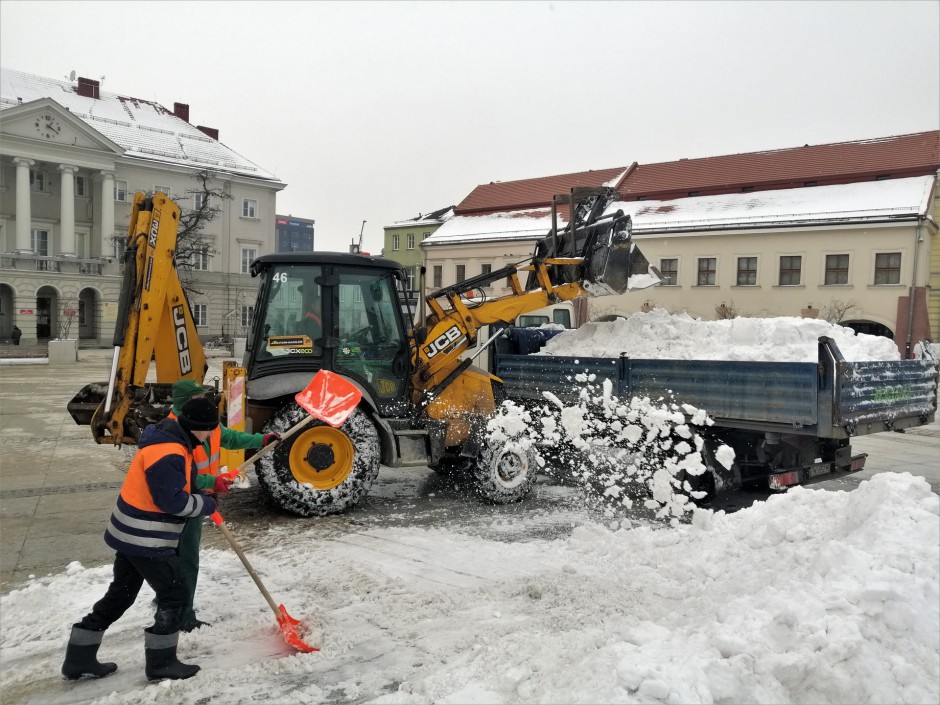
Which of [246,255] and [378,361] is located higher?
[246,255]

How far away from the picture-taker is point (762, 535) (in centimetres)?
436

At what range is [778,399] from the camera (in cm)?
573

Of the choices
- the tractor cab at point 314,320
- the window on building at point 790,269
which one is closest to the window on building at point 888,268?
the window on building at point 790,269

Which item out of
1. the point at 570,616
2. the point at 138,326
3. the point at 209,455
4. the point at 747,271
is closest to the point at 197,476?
the point at 209,455

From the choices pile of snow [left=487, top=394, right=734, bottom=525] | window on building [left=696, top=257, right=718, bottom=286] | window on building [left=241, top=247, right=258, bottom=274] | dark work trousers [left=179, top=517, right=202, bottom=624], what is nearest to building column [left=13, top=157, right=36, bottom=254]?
window on building [left=241, top=247, right=258, bottom=274]

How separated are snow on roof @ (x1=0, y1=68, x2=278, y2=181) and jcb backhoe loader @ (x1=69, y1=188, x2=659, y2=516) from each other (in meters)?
34.9

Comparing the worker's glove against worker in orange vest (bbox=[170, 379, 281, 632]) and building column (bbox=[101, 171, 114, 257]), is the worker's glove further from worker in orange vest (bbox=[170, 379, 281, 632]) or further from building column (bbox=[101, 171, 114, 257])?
building column (bbox=[101, 171, 114, 257])

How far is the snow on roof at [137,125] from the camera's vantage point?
1473 inches

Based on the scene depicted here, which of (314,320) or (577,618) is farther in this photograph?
(314,320)

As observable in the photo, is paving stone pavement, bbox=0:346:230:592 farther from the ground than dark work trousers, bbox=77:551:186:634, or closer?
closer

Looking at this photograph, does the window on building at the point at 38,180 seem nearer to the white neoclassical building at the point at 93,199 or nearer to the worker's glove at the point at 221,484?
the white neoclassical building at the point at 93,199

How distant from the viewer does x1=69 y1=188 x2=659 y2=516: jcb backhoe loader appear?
20.1 ft

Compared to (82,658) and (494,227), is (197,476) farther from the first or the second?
(494,227)

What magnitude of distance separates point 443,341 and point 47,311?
113ft
